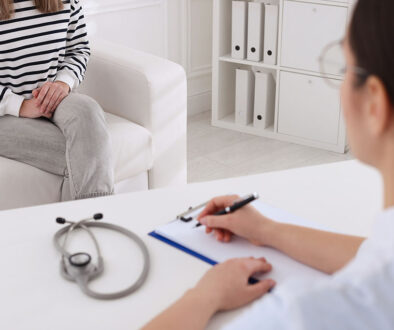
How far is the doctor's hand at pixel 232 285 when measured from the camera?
3.03ft

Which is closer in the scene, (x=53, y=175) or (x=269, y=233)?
(x=269, y=233)

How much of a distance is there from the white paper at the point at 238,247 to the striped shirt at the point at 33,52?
1.18 m

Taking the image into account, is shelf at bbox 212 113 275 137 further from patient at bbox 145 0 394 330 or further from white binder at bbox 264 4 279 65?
patient at bbox 145 0 394 330

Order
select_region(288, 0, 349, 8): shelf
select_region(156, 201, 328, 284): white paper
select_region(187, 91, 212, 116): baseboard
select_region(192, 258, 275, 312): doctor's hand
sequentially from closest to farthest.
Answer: select_region(192, 258, 275, 312): doctor's hand
select_region(156, 201, 328, 284): white paper
select_region(288, 0, 349, 8): shelf
select_region(187, 91, 212, 116): baseboard

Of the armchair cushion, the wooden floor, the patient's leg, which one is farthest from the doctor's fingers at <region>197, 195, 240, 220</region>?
the wooden floor

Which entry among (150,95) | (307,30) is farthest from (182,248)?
(307,30)

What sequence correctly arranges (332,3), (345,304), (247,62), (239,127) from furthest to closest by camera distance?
(239,127), (247,62), (332,3), (345,304)

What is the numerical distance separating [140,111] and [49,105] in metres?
0.36

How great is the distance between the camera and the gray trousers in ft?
6.71

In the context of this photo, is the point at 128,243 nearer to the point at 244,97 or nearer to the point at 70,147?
the point at 70,147

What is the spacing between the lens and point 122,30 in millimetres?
3422

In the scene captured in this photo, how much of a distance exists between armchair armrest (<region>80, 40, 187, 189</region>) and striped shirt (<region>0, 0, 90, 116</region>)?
0.51 ft

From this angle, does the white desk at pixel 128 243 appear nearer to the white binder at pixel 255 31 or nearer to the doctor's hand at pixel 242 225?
the doctor's hand at pixel 242 225

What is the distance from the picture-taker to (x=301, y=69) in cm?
334
